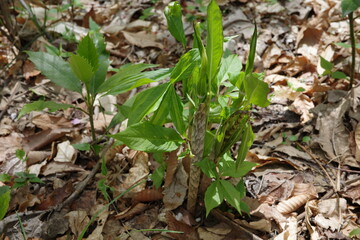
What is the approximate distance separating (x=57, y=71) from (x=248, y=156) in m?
1.19

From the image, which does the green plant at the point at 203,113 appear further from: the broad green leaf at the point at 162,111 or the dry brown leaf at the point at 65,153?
the dry brown leaf at the point at 65,153

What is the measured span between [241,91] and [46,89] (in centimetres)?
188

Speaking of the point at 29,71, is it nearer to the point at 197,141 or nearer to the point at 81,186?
the point at 81,186

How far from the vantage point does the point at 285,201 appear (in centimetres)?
169

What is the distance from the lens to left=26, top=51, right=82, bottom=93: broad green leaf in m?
1.84

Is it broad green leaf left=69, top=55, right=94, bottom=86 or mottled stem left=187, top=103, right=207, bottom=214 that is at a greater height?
broad green leaf left=69, top=55, right=94, bottom=86

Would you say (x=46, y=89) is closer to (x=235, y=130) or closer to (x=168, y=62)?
(x=168, y=62)

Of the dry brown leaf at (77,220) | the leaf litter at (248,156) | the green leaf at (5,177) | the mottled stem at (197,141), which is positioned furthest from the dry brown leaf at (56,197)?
the mottled stem at (197,141)

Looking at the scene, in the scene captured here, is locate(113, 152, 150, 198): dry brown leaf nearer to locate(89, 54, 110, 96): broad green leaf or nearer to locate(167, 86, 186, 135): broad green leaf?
locate(89, 54, 110, 96): broad green leaf

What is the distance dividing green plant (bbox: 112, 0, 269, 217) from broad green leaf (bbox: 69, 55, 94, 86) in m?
0.51

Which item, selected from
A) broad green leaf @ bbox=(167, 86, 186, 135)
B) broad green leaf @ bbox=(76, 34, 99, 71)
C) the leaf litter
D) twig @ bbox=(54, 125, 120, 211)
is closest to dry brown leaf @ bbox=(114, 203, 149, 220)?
the leaf litter

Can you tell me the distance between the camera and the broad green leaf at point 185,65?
3.73 feet

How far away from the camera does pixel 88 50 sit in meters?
1.71

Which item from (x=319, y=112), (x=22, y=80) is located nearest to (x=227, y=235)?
(x=319, y=112)
